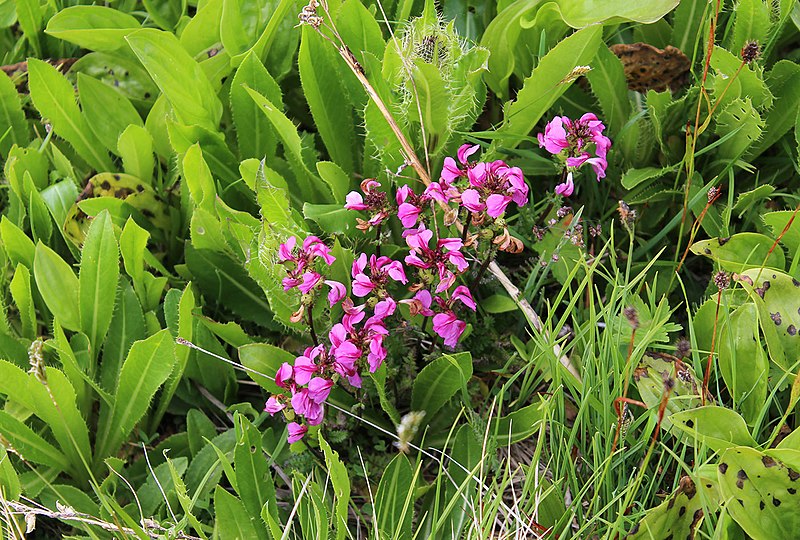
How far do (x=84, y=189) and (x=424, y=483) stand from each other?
1.15 metres

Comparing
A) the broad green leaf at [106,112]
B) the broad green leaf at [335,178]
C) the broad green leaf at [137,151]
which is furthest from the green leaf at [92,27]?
the broad green leaf at [335,178]

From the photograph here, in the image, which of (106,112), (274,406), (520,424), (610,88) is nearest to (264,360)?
(274,406)

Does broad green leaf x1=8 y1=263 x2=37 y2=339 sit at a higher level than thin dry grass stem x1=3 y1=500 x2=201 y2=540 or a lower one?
higher

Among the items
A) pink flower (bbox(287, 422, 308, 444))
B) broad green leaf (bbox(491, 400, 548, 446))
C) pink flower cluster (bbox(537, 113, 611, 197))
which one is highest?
pink flower cluster (bbox(537, 113, 611, 197))

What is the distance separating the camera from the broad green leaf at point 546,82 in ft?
5.93

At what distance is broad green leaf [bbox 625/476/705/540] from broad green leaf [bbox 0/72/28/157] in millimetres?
1918

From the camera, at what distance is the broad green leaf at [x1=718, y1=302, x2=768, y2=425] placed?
1569 mm

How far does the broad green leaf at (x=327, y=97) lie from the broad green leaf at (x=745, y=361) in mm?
982

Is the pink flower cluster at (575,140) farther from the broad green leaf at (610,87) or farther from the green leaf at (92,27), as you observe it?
the green leaf at (92,27)

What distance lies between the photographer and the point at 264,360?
1.73m

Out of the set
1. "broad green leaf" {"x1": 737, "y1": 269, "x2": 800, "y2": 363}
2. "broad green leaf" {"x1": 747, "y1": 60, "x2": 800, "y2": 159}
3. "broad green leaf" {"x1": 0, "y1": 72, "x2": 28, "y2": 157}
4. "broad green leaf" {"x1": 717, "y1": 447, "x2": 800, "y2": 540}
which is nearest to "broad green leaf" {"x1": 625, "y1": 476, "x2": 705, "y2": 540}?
"broad green leaf" {"x1": 717, "y1": 447, "x2": 800, "y2": 540}

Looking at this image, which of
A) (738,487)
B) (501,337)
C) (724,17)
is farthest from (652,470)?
(724,17)

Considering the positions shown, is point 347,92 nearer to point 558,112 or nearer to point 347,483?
point 558,112

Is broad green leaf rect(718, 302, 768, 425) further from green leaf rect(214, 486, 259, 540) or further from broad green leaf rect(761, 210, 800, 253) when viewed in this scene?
green leaf rect(214, 486, 259, 540)
